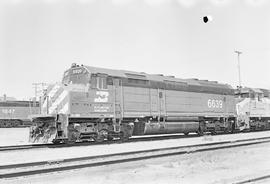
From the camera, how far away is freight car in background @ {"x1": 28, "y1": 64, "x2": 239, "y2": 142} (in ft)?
50.6

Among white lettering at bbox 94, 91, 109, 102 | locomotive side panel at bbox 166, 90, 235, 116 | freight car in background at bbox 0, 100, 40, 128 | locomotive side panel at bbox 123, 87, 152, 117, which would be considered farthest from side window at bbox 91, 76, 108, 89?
freight car in background at bbox 0, 100, 40, 128

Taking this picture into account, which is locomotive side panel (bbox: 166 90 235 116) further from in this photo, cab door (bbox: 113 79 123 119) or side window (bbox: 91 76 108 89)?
side window (bbox: 91 76 108 89)

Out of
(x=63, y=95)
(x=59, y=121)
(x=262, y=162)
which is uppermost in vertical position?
(x=63, y=95)

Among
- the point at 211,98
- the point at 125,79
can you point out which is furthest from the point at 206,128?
the point at 125,79

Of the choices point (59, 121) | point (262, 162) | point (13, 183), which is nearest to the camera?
point (13, 183)

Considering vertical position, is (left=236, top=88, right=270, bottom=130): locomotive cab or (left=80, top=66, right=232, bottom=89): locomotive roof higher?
(left=80, top=66, right=232, bottom=89): locomotive roof

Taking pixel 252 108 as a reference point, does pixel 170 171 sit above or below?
below

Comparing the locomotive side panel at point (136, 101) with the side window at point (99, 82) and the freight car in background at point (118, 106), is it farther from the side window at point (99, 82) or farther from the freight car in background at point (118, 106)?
the side window at point (99, 82)

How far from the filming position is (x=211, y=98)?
77.3 ft

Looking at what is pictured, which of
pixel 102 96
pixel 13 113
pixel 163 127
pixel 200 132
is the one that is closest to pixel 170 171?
pixel 102 96

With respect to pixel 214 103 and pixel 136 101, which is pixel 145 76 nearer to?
pixel 136 101

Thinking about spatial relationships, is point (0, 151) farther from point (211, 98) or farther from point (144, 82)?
point (211, 98)

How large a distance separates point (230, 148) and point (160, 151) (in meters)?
3.24

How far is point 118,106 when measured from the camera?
17.2m
